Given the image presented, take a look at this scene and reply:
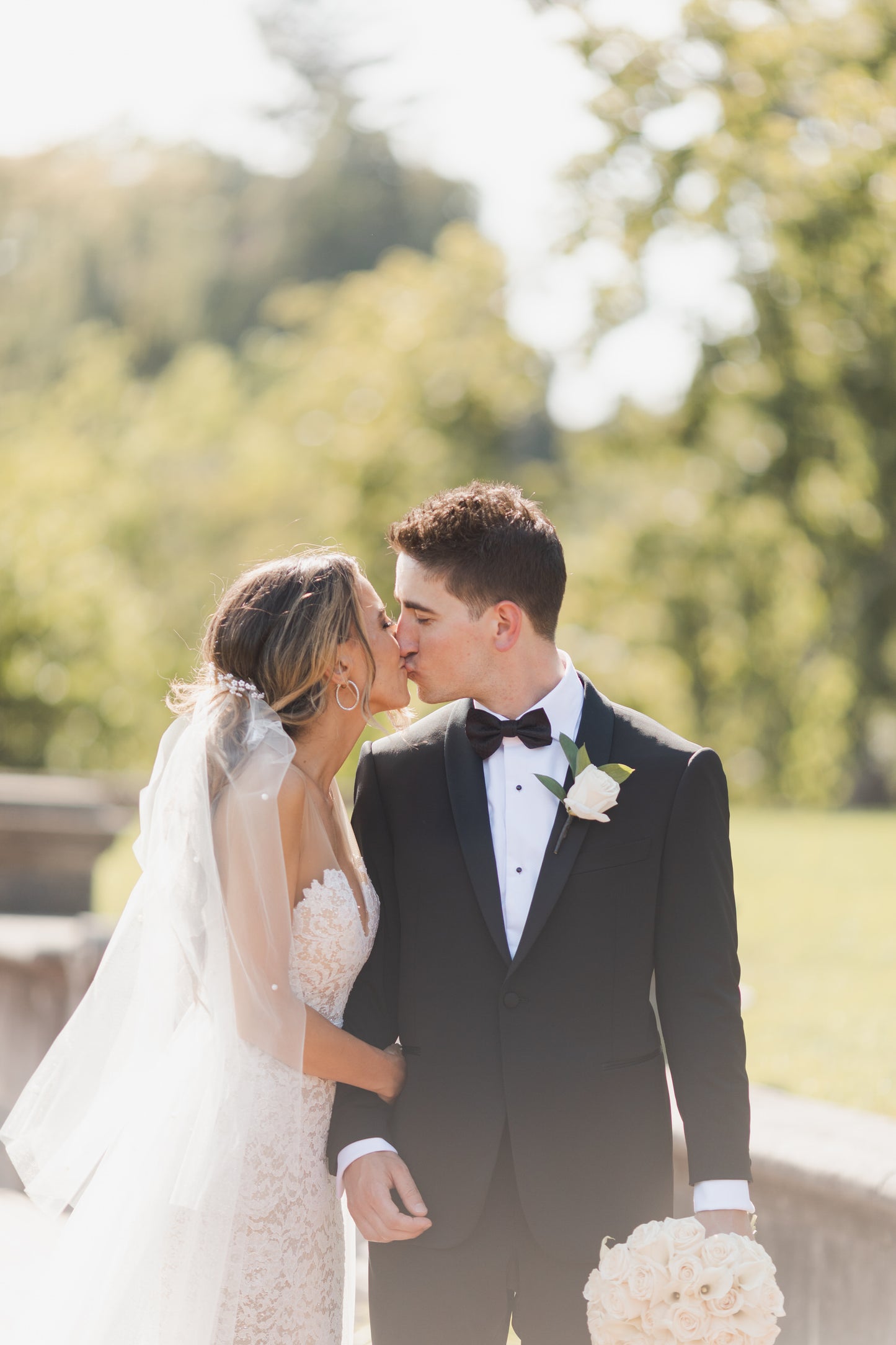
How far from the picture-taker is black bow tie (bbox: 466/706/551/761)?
277cm

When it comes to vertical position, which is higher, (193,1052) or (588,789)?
(588,789)

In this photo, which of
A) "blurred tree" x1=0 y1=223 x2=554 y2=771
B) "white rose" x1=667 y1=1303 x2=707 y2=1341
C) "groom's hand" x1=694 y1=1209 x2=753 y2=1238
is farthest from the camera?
"blurred tree" x1=0 y1=223 x2=554 y2=771

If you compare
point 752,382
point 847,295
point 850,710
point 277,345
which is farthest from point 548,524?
point 277,345

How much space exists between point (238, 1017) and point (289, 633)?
34.0 inches

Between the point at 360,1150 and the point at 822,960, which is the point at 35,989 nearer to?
the point at 360,1150

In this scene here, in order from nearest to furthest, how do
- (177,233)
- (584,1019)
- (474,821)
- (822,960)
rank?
1. (584,1019)
2. (474,821)
3. (822,960)
4. (177,233)

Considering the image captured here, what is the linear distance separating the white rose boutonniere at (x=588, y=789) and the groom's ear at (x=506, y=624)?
283 millimetres

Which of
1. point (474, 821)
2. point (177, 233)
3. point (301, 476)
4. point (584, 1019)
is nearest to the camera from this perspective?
point (584, 1019)

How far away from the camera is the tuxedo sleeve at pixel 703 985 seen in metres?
2.54

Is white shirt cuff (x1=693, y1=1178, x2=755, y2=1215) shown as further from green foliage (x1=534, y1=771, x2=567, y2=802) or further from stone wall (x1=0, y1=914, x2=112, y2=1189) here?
stone wall (x1=0, y1=914, x2=112, y2=1189)

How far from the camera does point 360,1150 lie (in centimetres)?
270

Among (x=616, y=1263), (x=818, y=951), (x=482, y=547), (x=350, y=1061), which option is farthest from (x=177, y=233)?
(x=616, y=1263)

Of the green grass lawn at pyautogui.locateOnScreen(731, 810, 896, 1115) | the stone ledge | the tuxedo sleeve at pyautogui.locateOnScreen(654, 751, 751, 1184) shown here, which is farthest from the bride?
the green grass lawn at pyautogui.locateOnScreen(731, 810, 896, 1115)

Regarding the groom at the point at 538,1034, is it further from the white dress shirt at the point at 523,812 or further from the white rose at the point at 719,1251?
the white rose at the point at 719,1251
